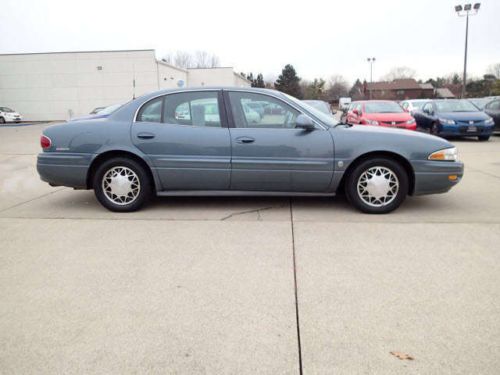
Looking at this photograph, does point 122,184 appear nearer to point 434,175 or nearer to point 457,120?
point 434,175

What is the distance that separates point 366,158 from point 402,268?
6.07 ft

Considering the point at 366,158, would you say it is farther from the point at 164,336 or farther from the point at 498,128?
the point at 498,128

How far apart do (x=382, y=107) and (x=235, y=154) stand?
1019 centimetres

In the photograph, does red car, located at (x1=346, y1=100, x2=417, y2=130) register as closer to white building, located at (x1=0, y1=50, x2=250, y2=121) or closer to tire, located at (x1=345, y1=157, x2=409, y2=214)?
tire, located at (x1=345, y1=157, x2=409, y2=214)

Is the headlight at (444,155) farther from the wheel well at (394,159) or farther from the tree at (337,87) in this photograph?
the tree at (337,87)

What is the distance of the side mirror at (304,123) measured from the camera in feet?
15.6

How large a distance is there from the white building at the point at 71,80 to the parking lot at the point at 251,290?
33.8 metres

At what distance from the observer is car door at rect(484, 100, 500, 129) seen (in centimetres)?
1469

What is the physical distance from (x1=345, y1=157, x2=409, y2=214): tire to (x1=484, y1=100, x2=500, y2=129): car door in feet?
40.2

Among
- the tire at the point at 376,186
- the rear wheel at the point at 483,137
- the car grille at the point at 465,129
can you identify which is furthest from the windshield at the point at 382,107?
the tire at the point at 376,186

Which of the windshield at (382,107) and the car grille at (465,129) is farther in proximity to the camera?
the windshield at (382,107)

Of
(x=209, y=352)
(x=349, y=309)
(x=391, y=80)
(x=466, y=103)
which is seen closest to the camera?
(x=209, y=352)

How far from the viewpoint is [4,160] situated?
10.2 meters

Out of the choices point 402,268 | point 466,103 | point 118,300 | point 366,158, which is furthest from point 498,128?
point 118,300
